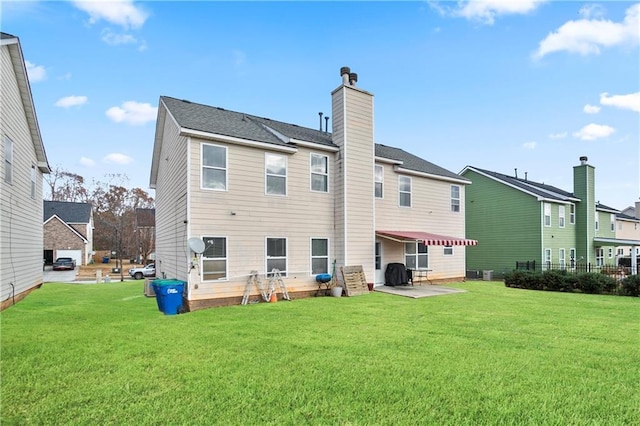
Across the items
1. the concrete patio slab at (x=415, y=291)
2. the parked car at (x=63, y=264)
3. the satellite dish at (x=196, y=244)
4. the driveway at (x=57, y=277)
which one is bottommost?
the driveway at (x=57, y=277)

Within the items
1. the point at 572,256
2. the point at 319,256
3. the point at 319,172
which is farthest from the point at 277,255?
the point at 572,256

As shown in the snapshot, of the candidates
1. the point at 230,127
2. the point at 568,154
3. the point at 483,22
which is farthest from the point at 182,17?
the point at 568,154

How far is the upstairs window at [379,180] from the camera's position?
49.4 ft

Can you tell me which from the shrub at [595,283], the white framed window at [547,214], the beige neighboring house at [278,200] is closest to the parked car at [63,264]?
the beige neighboring house at [278,200]

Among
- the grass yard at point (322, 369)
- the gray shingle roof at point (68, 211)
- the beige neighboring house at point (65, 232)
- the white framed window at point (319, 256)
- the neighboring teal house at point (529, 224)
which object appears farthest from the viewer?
the gray shingle roof at point (68, 211)

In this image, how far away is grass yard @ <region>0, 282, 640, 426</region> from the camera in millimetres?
3701

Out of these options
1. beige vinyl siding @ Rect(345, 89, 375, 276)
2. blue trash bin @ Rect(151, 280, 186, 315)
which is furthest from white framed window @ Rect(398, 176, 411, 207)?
blue trash bin @ Rect(151, 280, 186, 315)

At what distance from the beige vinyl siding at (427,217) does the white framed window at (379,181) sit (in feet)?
0.60

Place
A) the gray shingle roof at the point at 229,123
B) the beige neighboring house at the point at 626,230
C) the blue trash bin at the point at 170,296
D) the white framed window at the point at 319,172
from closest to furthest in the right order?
the blue trash bin at the point at 170,296
the gray shingle roof at the point at 229,123
the white framed window at the point at 319,172
the beige neighboring house at the point at 626,230

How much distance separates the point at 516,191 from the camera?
77.0 feet

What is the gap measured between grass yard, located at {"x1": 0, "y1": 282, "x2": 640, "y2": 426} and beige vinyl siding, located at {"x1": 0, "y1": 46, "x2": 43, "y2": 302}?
7.86 feet

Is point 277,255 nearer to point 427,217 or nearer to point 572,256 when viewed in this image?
point 427,217

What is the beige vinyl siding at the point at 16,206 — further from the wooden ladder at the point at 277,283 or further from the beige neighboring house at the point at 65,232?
the beige neighboring house at the point at 65,232

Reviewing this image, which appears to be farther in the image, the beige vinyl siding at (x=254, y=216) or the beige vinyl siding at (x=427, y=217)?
the beige vinyl siding at (x=427, y=217)
